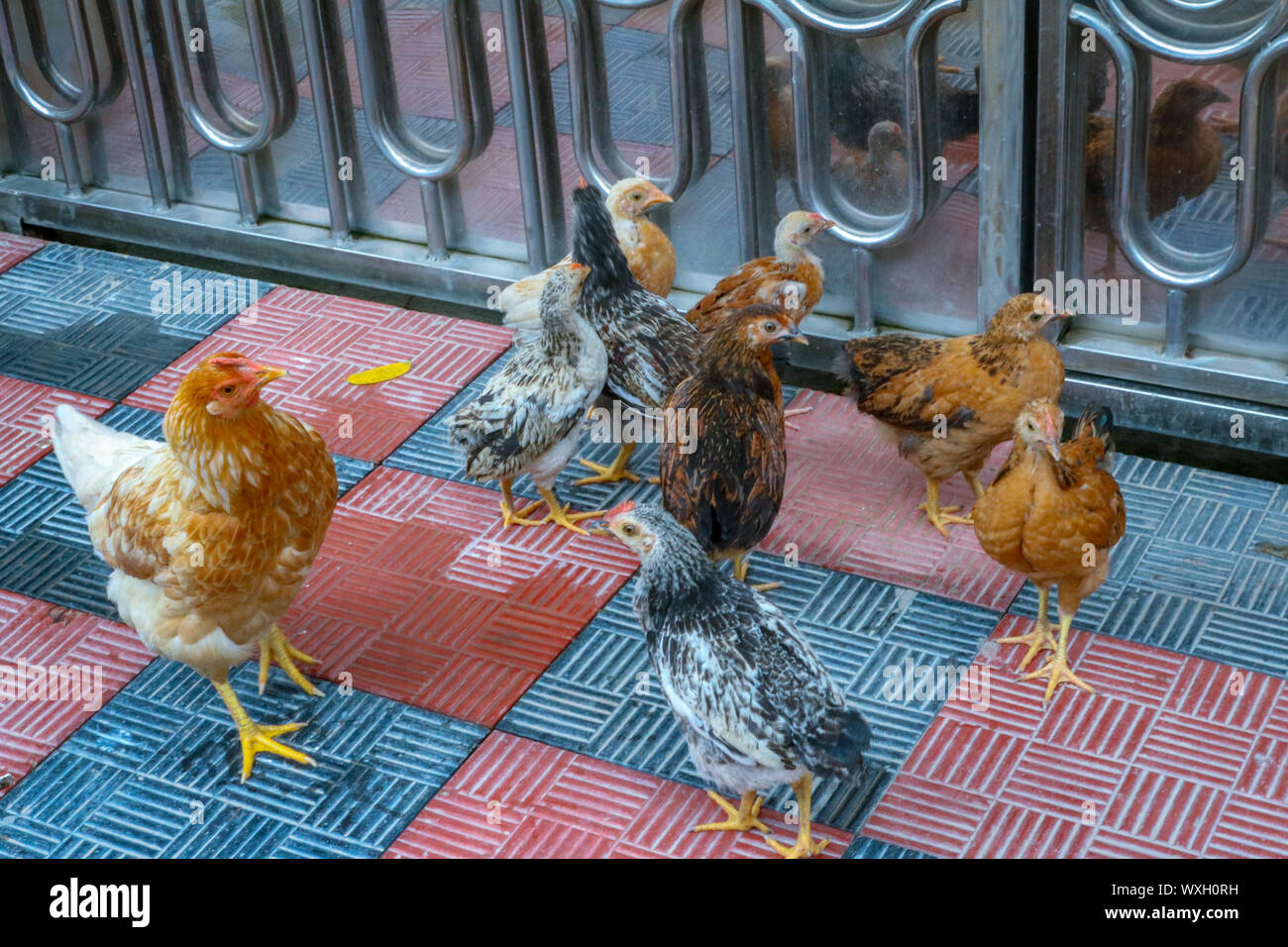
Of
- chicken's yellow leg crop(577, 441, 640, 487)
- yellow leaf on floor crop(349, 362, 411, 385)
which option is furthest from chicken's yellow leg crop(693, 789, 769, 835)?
yellow leaf on floor crop(349, 362, 411, 385)

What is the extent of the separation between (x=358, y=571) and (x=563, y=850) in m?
1.62

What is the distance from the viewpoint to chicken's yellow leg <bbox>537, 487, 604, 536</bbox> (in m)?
6.05

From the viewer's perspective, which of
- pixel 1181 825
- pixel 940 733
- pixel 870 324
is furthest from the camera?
pixel 870 324

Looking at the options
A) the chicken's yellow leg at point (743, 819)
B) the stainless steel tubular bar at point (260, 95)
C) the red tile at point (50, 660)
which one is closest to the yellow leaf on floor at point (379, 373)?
the stainless steel tubular bar at point (260, 95)

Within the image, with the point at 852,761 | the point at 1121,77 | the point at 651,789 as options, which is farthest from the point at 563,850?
the point at 1121,77

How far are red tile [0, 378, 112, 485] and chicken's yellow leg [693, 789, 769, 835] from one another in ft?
11.3

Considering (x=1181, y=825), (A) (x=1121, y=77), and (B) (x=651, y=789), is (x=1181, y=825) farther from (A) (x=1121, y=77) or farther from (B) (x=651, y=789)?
(A) (x=1121, y=77)

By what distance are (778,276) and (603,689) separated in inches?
72.5

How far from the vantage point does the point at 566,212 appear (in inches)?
286

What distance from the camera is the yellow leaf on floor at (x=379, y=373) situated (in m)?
6.93

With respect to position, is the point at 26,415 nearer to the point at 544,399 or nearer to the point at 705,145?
the point at 544,399

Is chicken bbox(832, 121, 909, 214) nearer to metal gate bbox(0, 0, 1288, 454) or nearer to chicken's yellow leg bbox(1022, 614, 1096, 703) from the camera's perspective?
metal gate bbox(0, 0, 1288, 454)

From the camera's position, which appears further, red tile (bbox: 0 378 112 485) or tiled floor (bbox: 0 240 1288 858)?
red tile (bbox: 0 378 112 485)

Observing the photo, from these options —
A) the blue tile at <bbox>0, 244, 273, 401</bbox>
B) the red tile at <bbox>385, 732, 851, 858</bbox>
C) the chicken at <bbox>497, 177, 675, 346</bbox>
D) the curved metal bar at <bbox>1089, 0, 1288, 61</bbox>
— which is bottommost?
the red tile at <bbox>385, 732, 851, 858</bbox>
